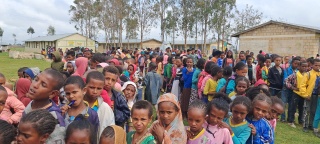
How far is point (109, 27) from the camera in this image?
126ft

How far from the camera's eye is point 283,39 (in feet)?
60.7

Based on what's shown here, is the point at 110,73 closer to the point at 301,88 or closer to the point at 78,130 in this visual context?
the point at 78,130

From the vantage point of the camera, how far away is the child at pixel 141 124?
2241 mm

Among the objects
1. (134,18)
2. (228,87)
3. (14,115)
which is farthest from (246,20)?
(14,115)

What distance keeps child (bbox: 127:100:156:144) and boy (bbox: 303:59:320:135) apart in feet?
15.5

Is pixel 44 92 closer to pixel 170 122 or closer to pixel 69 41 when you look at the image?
pixel 170 122

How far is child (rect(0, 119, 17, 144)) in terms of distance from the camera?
1.69 metres

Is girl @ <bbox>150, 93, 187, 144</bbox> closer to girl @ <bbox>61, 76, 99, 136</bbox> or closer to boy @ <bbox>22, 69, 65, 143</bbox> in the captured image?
girl @ <bbox>61, 76, 99, 136</bbox>

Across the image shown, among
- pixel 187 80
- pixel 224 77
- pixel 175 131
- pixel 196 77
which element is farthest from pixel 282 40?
pixel 175 131

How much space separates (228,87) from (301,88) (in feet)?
8.21

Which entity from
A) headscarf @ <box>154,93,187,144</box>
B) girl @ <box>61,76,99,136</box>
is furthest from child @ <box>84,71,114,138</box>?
headscarf @ <box>154,93,187,144</box>

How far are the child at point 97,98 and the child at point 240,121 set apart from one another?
1293mm

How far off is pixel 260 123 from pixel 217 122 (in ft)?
1.99

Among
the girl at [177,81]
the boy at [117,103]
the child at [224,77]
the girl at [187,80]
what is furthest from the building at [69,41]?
the boy at [117,103]
